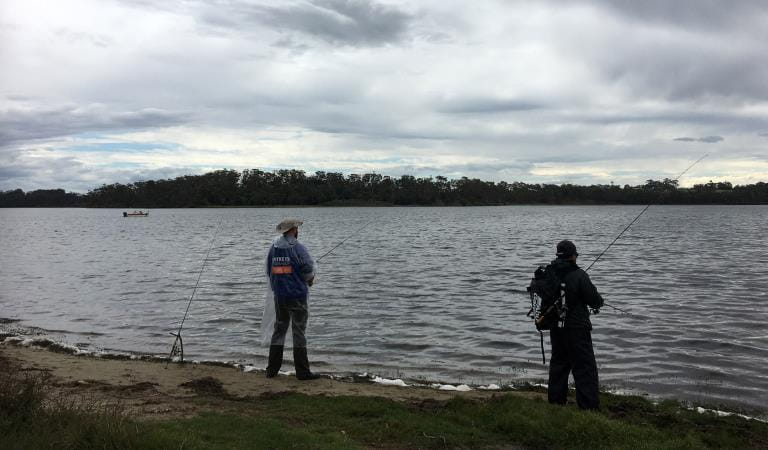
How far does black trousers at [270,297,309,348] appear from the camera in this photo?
9867 mm

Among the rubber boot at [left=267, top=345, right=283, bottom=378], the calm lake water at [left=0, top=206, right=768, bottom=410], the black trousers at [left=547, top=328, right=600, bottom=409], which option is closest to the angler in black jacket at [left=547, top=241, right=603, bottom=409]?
the black trousers at [left=547, top=328, right=600, bottom=409]

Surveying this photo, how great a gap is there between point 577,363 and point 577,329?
474mm

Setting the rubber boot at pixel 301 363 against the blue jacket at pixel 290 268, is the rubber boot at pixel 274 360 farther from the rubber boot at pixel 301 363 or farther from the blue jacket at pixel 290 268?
the blue jacket at pixel 290 268

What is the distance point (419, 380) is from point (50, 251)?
40.3 metres

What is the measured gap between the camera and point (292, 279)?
9750 millimetres

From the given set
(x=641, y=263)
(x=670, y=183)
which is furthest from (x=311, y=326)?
(x=641, y=263)

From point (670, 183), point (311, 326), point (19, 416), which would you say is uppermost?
point (670, 183)

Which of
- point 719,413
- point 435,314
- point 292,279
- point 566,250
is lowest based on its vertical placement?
point 435,314

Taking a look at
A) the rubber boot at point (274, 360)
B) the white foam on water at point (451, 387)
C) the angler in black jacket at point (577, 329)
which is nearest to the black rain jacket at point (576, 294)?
the angler in black jacket at point (577, 329)

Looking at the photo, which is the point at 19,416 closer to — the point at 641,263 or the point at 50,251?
the point at 641,263

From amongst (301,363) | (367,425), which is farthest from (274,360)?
(367,425)

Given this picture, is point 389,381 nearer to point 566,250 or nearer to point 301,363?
point 301,363

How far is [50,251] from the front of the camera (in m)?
42.6

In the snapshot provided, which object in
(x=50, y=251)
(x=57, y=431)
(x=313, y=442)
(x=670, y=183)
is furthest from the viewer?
(x=50, y=251)
